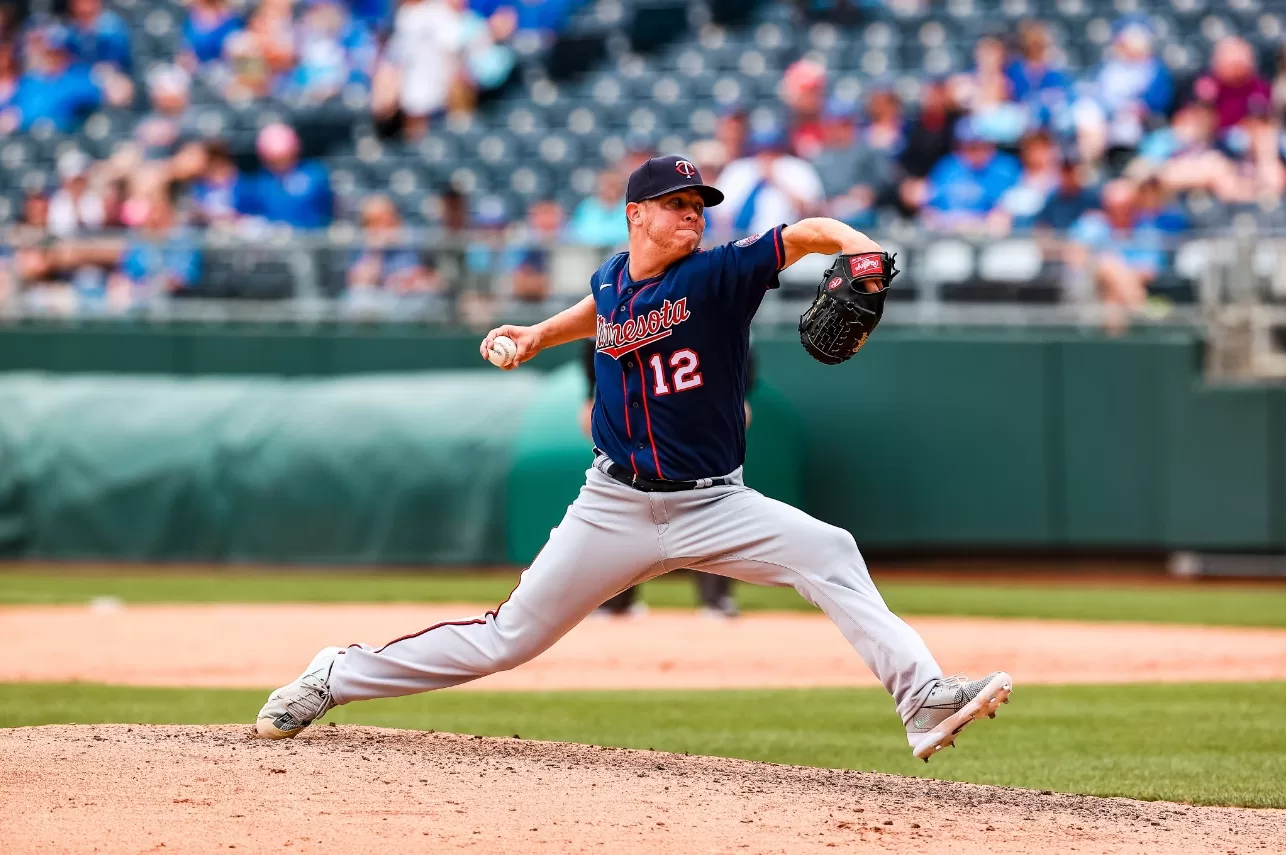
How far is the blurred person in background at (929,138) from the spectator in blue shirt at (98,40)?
9512 mm

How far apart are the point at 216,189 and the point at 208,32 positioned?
4.31m

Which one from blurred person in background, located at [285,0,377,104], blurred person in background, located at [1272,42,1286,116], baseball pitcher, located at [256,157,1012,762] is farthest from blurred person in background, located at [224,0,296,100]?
baseball pitcher, located at [256,157,1012,762]

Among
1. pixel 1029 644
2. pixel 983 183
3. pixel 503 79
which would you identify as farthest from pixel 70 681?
pixel 503 79

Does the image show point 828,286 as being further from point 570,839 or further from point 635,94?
point 635,94

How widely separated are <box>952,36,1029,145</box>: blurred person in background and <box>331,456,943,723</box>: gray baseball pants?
30.3ft

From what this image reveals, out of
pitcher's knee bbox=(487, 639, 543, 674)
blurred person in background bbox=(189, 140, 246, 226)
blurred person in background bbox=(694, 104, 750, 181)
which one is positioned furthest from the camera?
blurred person in background bbox=(189, 140, 246, 226)

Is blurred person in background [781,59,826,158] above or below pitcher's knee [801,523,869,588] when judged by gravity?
above

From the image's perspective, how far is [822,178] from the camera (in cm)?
1356

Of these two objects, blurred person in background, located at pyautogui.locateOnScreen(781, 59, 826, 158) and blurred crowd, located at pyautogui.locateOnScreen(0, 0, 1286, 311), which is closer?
blurred crowd, located at pyautogui.locateOnScreen(0, 0, 1286, 311)

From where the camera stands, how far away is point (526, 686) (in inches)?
321

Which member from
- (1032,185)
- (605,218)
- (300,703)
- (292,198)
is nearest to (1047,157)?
(1032,185)

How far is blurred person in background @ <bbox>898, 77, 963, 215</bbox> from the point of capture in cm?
1395

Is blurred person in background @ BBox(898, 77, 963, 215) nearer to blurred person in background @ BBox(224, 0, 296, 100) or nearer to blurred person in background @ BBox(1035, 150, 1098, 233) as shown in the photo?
blurred person in background @ BBox(1035, 150, 1098, 233)

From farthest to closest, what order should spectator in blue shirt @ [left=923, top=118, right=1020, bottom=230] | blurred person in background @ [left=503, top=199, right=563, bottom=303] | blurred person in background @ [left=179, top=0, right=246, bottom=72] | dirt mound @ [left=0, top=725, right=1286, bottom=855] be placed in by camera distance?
blurred person in background @ [left=179, top=0, right=246, bottom=72]
spectator in blue shirt @ [left=923, top=118, right=1020, bottom=230]
blurred person in background @ [left=503, top=199, right=563, bottom=303]
dirt mound @ [left=0, top=725, right=1286, bottom=855]
